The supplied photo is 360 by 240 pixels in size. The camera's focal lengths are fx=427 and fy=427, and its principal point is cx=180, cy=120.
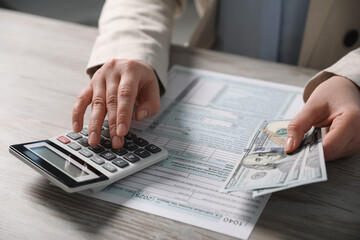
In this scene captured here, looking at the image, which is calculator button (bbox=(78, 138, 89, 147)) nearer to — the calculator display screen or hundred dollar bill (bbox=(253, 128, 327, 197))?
the calculator display screen

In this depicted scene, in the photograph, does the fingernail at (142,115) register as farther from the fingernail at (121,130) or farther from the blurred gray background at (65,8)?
the blurred gray background at (65,8)

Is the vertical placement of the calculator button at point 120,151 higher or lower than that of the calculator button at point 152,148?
higher

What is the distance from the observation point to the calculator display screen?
0.53m

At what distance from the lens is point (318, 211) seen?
0.52 meters

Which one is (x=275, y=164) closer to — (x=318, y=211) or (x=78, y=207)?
(x=318, y=211)

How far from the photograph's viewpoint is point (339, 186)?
0.56 metres

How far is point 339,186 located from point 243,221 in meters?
0.16

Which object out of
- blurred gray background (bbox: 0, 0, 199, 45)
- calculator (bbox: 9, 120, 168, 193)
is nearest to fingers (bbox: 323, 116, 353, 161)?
calculator (bbox: 9, 120, 168, 193)

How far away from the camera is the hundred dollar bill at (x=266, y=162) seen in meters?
0.50

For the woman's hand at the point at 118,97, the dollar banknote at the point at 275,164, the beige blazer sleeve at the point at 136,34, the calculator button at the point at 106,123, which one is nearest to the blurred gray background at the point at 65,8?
the beige blazer sleeve at the point at 136,34

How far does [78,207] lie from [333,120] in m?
0.37

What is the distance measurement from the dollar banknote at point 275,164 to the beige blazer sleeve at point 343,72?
4.7 inches

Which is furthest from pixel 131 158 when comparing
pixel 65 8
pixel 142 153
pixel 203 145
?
pixel 65 8

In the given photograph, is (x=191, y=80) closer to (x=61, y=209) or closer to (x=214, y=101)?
(x=214, y=101)
